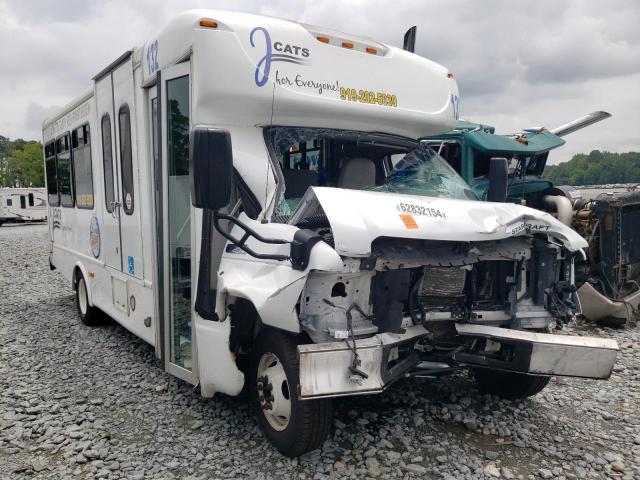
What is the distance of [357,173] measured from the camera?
4.46 m

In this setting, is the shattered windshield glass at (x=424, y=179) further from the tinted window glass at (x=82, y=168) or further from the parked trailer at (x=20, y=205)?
the parked trailer at (x=20, y=205)

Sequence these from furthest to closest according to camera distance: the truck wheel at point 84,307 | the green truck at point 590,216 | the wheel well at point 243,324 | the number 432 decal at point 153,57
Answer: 1. the green truck at point 590,216
2. the truck wheel at point 84,307
3. the number 432 decal at point 153,57
4. the wheel well at point 243,324

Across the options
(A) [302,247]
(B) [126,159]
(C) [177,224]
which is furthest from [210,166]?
(B) [126,159]

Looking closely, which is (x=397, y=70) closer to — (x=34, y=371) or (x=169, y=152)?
(x=169, y=152)

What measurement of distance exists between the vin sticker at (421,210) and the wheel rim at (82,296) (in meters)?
5.17

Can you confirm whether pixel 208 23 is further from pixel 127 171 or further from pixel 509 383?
pixel 509 383

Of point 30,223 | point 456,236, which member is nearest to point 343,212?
point 456,236

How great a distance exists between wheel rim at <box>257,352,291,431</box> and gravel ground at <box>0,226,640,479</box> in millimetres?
242

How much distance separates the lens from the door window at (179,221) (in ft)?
13.1

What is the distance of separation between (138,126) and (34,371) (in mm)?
2667

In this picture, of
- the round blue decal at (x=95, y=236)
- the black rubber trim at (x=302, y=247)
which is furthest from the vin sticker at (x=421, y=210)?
the round blue decal at (x=95, y=236)

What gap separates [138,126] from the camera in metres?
4.73

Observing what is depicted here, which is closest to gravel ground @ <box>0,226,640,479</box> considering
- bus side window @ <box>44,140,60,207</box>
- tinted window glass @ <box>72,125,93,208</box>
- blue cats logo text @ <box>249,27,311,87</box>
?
tinted window glass @ <box>72,125,93,208</box>

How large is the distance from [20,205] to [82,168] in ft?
97.0
